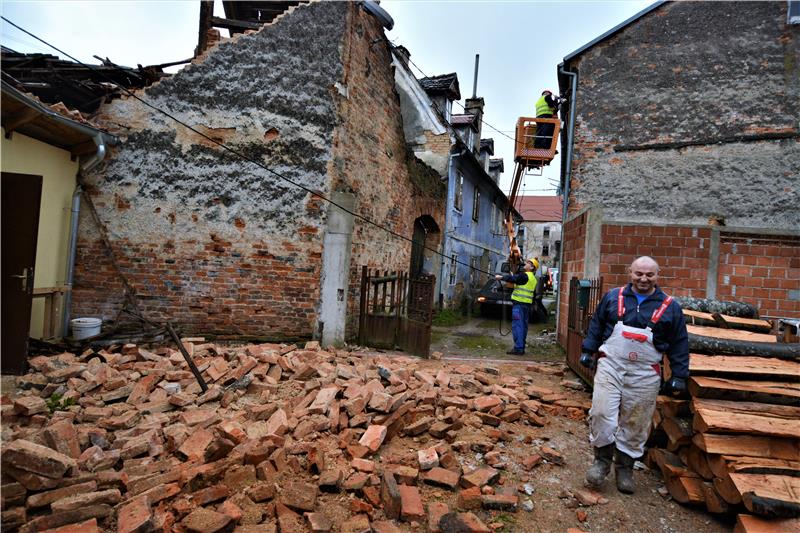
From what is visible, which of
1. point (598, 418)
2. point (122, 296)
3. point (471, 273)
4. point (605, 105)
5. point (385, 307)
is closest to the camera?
point (598, 418)

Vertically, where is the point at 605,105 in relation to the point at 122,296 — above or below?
above

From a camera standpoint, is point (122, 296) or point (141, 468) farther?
point (122, 296)

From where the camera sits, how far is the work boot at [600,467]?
11.5 ft

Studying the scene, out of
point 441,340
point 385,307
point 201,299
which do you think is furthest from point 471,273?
point 201,299

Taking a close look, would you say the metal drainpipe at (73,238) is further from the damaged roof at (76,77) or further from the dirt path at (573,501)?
the dirt path at (573,501)

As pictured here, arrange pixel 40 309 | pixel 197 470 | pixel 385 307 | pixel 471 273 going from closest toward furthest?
1. pixel 197 470
2. pixel 40 309
3. pixel 385 307
4. pixel 471 273

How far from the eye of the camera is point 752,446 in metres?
3.05

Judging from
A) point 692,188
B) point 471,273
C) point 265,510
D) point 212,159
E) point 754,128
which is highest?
point 754,128

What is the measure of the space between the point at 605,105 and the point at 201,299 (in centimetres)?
953

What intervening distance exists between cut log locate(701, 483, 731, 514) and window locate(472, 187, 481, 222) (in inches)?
594

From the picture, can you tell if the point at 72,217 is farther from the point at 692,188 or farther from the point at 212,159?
the point at 692,188

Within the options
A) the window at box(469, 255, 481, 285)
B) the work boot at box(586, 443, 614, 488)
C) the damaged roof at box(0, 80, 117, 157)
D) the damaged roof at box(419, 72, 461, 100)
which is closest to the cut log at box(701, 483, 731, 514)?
the work boot at box(586, 443, 614, 488)

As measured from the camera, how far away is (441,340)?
1000cm

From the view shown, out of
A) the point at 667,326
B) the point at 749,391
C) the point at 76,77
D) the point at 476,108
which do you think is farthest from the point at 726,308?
the point at 476,108
